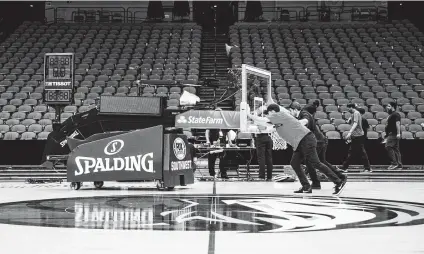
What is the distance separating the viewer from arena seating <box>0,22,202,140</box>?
52.1 feet

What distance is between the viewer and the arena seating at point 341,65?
1616 cm

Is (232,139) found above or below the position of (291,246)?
above

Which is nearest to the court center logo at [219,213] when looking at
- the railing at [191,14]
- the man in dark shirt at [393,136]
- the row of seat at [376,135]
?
the man in dark shirt at [393,136]

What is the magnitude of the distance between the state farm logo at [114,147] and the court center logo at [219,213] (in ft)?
4.40

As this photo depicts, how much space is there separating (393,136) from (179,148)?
235 inches

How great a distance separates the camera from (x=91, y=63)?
19359 millimetres

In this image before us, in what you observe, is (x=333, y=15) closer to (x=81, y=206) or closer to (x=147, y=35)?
(x=147, y=35)

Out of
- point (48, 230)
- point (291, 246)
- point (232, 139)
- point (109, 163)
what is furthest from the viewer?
point (232, 139)

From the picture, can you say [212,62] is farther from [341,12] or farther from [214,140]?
[214,140]

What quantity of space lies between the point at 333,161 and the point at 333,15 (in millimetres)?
11315

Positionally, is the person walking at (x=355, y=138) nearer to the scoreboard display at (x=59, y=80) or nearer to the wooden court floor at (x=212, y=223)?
the wooden court floor at (x=212, y=223)

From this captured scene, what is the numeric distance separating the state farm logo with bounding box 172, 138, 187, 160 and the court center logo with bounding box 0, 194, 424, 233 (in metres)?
1.50

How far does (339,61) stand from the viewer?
19.6 meters

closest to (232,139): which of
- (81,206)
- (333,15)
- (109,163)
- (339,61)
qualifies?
(109,163)
